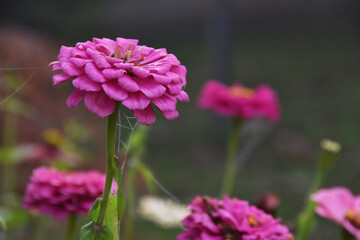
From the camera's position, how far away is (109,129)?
12.8 inches

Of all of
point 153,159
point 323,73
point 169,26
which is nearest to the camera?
point 153,159

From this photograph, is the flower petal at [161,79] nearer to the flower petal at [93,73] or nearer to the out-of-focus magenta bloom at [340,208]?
the flower petal at [93,73]

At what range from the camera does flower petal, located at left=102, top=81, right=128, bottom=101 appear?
0.96 feet

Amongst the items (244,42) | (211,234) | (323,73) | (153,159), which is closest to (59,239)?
(211,234)

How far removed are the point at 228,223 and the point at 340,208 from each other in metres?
0.18

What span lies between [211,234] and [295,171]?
6.66ft

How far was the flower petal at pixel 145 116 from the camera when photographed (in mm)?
305

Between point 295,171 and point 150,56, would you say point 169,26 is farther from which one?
point 150,56

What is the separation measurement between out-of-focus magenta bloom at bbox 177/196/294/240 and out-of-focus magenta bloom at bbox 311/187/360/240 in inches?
4.3

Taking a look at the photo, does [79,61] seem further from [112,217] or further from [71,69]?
[112,217]

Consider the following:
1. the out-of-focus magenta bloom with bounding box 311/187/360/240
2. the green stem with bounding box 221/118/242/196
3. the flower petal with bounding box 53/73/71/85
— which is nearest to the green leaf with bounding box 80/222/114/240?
the flower petal with bounding box 53/73/71/85

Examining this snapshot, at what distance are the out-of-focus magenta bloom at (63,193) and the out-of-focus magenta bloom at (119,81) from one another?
18 centimetres

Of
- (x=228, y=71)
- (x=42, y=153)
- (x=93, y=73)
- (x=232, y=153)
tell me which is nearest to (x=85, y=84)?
(x=93, y=73)

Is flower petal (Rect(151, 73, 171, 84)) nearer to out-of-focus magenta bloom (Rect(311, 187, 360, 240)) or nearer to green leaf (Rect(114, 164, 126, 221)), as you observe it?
green leaf (Rect(114, 164, 126, 221))
